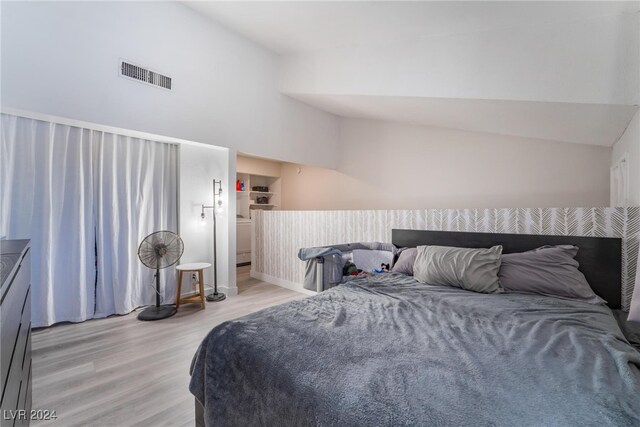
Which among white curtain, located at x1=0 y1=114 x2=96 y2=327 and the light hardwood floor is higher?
white curtain, located at x1=0 y1=114 x2=96 y2=327

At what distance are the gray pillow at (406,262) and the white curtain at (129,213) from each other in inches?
114

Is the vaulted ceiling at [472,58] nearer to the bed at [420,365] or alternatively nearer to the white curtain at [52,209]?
the bed at [420,365]

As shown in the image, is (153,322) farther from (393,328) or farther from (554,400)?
(554,400)

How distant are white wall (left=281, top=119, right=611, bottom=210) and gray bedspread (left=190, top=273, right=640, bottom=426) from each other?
1.81 metres

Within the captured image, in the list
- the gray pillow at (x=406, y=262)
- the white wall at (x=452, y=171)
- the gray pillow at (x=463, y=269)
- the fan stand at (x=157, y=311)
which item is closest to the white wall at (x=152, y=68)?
the white wall at (x=452, y=171)

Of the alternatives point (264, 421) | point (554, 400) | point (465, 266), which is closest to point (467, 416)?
point (554, 400)

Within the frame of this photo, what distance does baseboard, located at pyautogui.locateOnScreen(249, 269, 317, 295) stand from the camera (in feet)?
13.7

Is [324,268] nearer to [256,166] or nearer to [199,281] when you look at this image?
[199,281]

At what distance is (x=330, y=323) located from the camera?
5.06 feet

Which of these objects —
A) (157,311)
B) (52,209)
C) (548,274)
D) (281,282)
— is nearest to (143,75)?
(52,209)

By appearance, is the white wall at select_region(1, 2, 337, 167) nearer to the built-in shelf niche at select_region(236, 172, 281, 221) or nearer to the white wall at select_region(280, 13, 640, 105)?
the white wall at select_region(280, 13, 640, 105)

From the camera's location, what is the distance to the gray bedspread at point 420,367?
2.94 ft

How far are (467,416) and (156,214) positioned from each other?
12.3 feet

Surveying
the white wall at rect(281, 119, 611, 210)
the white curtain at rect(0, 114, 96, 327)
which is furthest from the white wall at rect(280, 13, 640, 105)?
the white curtain at rect(0, 114, 96, 327)
